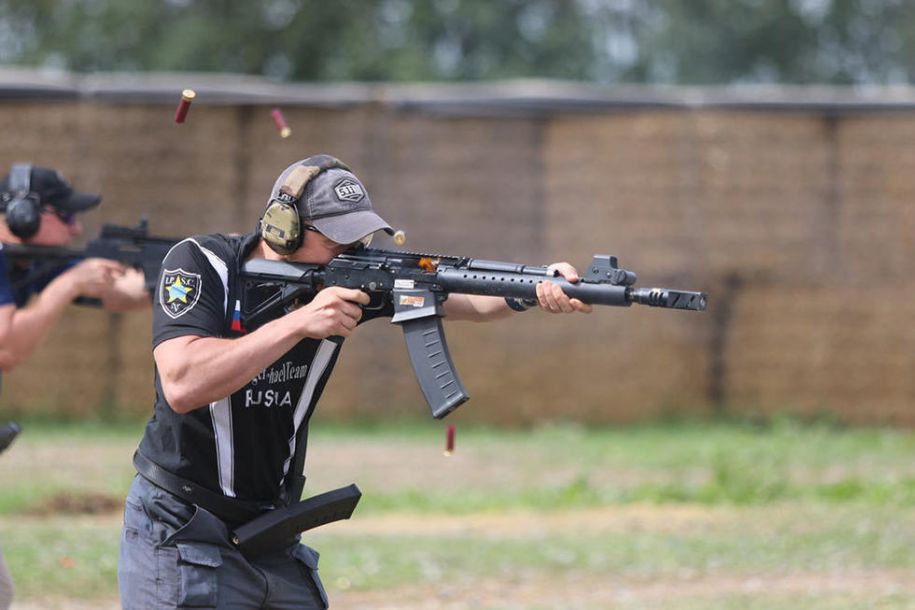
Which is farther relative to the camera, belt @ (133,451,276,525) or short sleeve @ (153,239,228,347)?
belt @ (133,451,276,525)

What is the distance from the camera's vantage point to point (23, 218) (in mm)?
7848

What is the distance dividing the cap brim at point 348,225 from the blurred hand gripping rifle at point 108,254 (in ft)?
10.1

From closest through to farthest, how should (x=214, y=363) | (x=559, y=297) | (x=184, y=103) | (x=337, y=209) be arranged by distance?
(x=214, y=363), (x=559, y=297), (x=337, y=209), (x=184, y=103)

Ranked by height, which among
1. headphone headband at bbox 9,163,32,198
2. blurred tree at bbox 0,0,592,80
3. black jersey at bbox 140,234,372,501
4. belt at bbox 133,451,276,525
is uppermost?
blurred tree at bbox 0,0,592,80

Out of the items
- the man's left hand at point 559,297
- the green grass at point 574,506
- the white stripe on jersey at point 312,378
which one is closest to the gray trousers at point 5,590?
the white stripe on jersey at point 312,378

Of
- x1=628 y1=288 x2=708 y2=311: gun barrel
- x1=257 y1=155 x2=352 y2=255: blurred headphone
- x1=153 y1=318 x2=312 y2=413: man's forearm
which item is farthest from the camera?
x1=257 y1=155 x2=352 y2=255: blurred headphone

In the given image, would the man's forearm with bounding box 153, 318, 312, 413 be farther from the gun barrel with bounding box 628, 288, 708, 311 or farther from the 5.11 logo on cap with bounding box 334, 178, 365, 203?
the gun barrel with bounding box 628, 288, 708, 311

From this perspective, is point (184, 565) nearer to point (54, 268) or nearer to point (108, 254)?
point (54, 268)

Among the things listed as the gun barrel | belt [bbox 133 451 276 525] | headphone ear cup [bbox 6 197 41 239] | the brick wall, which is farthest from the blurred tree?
the gun barrel

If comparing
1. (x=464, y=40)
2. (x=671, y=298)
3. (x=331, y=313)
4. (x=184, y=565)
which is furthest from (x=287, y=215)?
(x=464, y=40)

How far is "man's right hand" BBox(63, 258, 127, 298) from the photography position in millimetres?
7961

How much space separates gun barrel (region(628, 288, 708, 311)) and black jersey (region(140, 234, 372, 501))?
106 cm

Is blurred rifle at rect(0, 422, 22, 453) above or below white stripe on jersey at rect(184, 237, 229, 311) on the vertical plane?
below

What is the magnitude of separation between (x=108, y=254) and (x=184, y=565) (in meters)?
3.83
